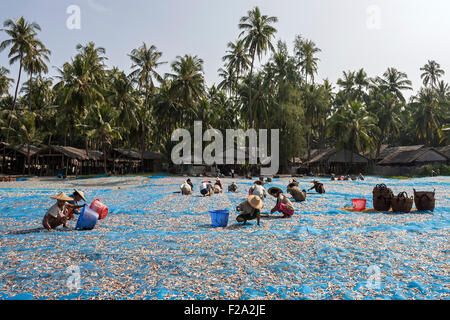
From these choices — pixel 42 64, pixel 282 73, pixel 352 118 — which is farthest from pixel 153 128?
pixel 352 118

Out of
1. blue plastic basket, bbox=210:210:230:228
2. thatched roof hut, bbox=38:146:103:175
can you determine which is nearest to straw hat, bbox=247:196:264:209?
blue plastic basket, bbox=210:210:230:228

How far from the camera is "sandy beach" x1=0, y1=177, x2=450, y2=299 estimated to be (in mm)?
4344

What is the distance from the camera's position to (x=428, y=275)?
4.84m

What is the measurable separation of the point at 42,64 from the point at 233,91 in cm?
2764

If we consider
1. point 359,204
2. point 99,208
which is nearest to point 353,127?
point 359,204

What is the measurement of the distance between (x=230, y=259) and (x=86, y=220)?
4.65 meters

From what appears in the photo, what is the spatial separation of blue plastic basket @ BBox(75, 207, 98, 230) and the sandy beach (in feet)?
0.94

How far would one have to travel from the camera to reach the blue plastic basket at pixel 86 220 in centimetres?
825

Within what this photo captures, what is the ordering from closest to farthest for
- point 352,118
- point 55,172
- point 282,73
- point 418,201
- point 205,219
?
point 205,219 < point 418,201 < point 55,172 < point 352,118 < point 282,73

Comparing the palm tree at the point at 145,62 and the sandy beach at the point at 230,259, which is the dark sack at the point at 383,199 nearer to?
the sandy beach at the point at 230,259

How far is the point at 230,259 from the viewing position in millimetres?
5715

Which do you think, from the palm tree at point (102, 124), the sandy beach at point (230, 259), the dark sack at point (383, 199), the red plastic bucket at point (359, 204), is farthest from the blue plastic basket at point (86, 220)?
the palm tree at point (102, 124)
